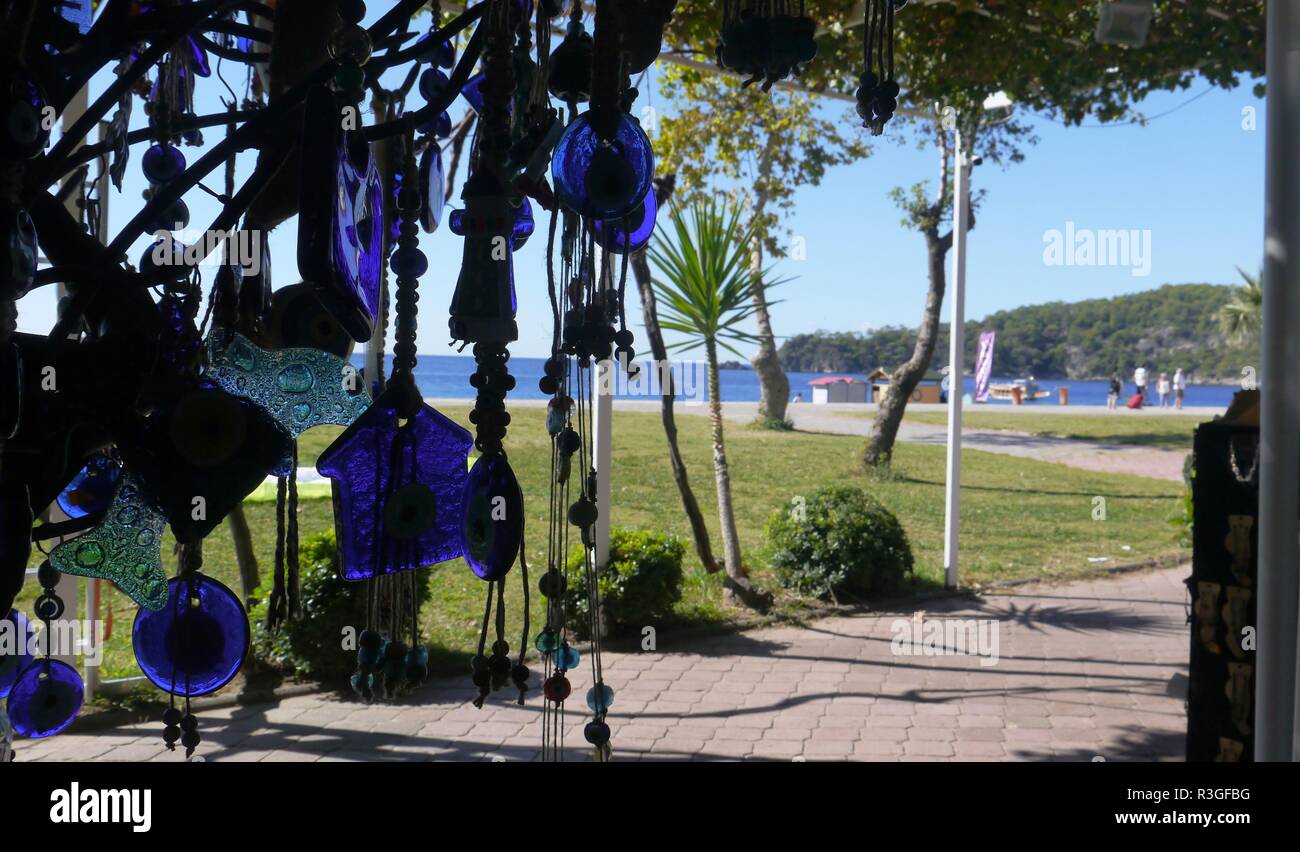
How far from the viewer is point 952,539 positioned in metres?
6.96

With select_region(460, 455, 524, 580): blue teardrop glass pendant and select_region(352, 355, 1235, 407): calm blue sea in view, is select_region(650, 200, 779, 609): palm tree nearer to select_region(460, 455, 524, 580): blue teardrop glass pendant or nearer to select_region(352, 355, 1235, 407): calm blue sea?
select_region(352, 355, 1235, 407): calm blue sea

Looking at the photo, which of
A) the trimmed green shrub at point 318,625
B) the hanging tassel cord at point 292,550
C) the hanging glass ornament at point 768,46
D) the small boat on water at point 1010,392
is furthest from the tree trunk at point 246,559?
the small boat on water at point 1010,392

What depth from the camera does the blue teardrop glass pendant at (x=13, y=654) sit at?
750 mm

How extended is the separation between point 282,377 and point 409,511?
0.42 ft

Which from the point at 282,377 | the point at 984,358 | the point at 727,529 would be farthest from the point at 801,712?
the point at 984,358

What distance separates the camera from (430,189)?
2.60 feet

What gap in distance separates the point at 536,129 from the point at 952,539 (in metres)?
6.73

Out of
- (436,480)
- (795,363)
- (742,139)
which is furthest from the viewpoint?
(795,363)

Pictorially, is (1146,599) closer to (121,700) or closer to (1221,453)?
(1221,453)

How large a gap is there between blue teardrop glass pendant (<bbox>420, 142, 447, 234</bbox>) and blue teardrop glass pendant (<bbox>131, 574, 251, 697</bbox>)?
314mm
